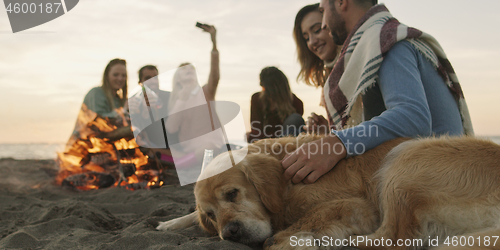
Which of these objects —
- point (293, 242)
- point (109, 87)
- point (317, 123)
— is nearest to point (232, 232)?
point (293, 242)

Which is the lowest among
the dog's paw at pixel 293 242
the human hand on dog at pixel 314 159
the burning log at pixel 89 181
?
the burning log at pixel 89 181

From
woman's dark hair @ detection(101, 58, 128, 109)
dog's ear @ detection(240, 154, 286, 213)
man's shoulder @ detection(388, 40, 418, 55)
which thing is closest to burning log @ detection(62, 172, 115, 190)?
woman's dark hair @ detection(101, 58, 128, 109)

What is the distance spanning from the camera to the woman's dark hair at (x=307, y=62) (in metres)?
4.97

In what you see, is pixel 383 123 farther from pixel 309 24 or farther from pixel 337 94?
pixel 309 24

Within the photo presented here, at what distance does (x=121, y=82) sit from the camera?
714 cm

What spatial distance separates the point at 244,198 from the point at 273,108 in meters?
4.12

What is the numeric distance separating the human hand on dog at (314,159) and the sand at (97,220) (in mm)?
643

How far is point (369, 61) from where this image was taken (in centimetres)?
285

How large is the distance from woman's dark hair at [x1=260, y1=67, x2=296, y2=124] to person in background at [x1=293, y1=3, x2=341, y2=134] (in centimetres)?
128

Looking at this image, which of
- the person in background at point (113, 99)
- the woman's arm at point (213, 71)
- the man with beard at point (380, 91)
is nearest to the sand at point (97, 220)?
the man with beard at point (380, 91)

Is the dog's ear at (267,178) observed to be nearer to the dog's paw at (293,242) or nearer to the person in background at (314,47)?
the dog's paw at (293,242)

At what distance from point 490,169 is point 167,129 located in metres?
4.10

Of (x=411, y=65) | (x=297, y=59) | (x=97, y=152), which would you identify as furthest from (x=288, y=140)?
(x=97, y=152)

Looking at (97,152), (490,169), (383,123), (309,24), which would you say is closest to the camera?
(490,169)
